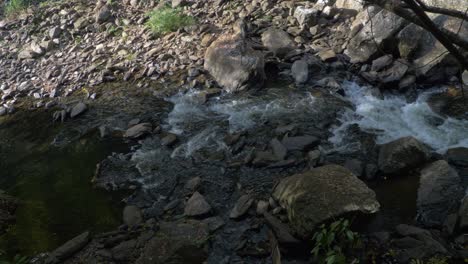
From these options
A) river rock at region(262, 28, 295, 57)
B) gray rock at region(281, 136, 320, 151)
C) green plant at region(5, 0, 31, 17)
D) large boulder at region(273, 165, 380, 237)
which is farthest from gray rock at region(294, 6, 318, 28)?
green plant at region(5, 0, 31, 17)

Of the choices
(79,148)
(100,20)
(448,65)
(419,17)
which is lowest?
(79,148)

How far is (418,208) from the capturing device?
17.6ft

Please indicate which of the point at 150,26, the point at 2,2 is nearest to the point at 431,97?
the point at 150,26

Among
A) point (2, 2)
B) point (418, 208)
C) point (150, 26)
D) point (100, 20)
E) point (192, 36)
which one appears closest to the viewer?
point (418, 208)

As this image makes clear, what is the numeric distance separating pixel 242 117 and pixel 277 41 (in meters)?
2.46

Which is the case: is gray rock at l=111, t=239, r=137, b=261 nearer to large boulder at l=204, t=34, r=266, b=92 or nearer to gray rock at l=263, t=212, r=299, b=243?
gray rock at l=263, t=212, r=299, b=243

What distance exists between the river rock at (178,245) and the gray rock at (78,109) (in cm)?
463

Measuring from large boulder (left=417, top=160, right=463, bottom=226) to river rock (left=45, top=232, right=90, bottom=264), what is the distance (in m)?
4.24

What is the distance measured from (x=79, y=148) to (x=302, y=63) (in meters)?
4.76

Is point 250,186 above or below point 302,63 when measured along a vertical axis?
below

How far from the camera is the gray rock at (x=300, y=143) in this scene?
677 centimetres

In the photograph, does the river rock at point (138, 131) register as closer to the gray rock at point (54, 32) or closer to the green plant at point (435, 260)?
the green plant at point (435, 260)

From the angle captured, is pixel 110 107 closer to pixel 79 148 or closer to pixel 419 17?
pixel 79 148

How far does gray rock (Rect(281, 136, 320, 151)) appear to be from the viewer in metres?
6.77
